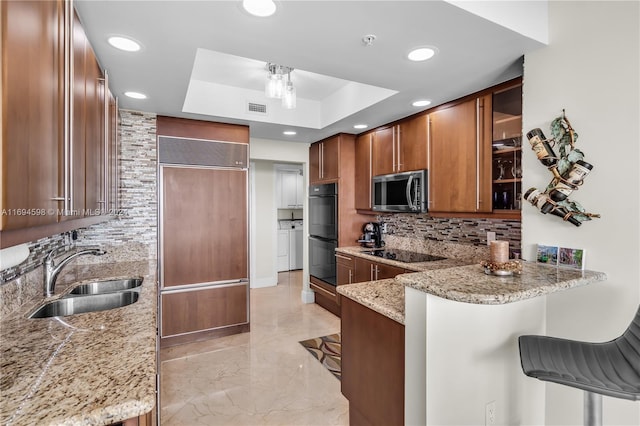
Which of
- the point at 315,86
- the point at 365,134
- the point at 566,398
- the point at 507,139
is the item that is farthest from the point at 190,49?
the point at 566,398

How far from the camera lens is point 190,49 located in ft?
6.05

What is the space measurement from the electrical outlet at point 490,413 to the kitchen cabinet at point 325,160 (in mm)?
2978

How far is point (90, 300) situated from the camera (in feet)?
6.46

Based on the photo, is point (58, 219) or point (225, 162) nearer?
point (58, 219)

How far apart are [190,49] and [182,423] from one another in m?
2.31

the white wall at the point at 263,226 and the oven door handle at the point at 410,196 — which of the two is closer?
the oven door handle at the point at 410,196

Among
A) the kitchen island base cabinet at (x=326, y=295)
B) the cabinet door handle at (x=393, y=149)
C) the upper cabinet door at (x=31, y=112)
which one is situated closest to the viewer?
the upper cabinet door at (x=31, y=112)

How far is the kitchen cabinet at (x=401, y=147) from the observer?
10.4ft

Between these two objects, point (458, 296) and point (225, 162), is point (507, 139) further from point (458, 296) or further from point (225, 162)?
point (225, 162)

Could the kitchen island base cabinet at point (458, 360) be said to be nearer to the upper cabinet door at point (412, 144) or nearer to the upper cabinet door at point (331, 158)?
the upper cabinet door at point (412, 144)

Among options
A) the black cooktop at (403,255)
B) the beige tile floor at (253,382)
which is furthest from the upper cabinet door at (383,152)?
the beige tile floor at (253,382)

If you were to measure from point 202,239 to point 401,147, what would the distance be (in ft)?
7.49

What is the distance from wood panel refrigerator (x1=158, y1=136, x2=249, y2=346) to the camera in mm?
3299

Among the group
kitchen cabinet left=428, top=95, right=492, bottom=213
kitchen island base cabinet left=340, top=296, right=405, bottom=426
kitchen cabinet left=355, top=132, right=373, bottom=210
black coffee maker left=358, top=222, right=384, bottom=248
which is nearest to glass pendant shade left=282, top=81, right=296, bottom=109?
kitchen cabinet left=428, top=95, right=492, bottom=213
